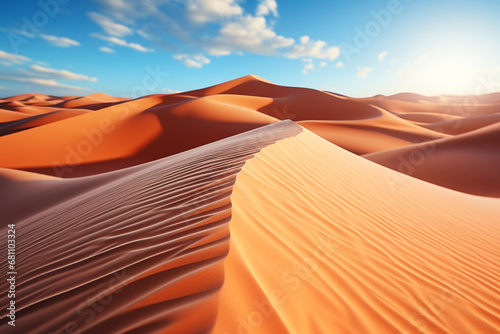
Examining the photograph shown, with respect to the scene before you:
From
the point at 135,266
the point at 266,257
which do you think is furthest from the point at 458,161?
the point at 135,266

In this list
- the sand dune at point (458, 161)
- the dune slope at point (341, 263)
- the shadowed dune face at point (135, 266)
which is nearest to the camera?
the shadowed dune face at point (135, 266)

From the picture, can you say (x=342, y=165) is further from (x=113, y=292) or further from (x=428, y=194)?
(x=113, y=292)

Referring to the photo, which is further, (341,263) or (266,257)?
(341,263)

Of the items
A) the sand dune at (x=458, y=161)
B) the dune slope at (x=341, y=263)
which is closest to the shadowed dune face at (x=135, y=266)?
the dune slope at (x=341, y=263)

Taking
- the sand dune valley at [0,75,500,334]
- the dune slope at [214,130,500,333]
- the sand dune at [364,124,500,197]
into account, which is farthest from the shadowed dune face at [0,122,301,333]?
the sand dune at [364,124,500,197]

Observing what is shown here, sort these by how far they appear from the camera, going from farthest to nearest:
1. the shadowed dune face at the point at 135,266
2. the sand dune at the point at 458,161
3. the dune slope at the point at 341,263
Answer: the sand dune at the point at 458,161 < the dune slope at the point at 341,263 < the shadowed dune face at the point at 135,266

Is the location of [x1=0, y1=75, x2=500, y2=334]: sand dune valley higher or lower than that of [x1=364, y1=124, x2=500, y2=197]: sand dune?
higher

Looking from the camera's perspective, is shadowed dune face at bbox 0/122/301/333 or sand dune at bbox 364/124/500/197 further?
sand dune at bbox 364/124/500/197

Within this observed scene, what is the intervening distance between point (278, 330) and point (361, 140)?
16.7 metres

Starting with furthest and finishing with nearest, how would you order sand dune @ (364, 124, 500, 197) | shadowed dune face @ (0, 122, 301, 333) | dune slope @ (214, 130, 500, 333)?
sand dune @ (364, 124, 500, 197) < dune slope @ (214, 130, 500, 333) < shadowed dune face @ (0, 122, 301, 333)

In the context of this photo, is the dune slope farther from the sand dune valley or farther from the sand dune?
the sand dune

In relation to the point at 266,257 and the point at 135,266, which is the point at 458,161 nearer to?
the point at 266,257

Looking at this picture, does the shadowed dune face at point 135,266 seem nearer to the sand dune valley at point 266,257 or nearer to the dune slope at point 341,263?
the sand dune valley at point 266,257

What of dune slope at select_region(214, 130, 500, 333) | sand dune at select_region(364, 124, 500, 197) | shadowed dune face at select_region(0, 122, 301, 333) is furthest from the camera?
sand dune at select_region(364, 124, 500, 197)
